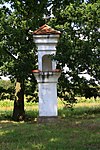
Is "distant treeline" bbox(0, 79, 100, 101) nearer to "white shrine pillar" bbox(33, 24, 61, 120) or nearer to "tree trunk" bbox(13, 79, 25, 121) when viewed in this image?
"tree trunk" bbox(13, 79, 25, 121)

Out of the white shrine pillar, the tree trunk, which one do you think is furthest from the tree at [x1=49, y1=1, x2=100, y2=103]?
the tree trunk

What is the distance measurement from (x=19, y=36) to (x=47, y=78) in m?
2.23

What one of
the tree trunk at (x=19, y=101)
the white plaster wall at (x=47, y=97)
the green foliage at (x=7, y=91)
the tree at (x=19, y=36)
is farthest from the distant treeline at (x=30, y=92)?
the white plaster wall at (x=47, y=97)

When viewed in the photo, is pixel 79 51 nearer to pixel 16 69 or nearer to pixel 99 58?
pixel 99 58

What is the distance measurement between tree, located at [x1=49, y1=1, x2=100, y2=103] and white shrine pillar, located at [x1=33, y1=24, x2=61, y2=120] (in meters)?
0.52

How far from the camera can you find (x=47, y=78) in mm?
14562

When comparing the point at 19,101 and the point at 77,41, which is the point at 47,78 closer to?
the point at 77,41

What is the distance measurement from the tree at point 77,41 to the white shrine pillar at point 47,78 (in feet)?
1.71

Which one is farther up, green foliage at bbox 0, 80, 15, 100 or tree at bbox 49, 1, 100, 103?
tree at bbox 49, 1, 100, 103

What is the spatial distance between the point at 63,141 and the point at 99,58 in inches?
251

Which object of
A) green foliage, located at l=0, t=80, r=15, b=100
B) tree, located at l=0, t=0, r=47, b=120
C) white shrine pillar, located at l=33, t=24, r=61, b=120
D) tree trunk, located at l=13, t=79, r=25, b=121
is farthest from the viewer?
green foliage, located at l=0, t=80, r=15, b=100

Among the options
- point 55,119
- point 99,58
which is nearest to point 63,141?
point 55,119

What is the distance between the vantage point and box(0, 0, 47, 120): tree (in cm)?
1576

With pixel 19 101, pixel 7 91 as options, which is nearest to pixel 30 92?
pixel 19 101
